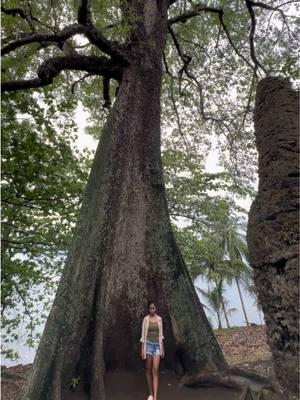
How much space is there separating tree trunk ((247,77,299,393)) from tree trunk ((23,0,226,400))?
2225 millimetres

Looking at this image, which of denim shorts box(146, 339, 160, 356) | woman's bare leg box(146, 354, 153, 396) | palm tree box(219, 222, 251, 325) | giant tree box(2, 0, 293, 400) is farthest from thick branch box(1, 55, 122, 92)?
palm tree box(219, 222, 251, 325)

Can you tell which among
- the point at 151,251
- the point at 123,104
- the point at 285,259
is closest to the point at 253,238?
the point at 285,259

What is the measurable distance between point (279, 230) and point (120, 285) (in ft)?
8.47

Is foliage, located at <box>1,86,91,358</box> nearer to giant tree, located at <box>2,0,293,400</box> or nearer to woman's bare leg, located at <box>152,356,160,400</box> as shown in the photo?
giant tree, located at <box>2,0,293,400</box>

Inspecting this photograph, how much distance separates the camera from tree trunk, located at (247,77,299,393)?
6.49ft

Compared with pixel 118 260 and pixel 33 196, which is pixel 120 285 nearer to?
pixel 118 260

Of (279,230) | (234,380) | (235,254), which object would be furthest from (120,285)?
(235,254)

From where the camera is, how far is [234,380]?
3.89m

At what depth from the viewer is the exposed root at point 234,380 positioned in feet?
11.7

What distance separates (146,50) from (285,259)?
4797mm

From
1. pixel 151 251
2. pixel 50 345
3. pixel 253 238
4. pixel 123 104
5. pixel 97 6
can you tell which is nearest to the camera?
pixel 253 238

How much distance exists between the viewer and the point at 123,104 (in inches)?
208

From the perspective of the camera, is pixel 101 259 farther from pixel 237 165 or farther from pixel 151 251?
pixel 237 165

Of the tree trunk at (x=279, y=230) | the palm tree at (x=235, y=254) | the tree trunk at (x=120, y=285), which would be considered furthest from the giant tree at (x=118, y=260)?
the palm tree at (x=235, y=254)
